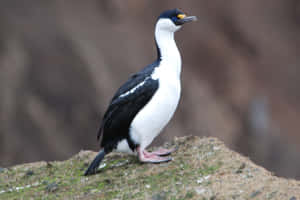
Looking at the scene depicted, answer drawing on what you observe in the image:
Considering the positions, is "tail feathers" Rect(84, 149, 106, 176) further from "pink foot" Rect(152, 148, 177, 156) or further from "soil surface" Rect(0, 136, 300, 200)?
"pink foot" Rect(152, 148, 177, 156)

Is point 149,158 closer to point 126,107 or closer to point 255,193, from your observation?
point 126,107

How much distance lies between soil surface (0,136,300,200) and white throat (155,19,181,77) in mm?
1190

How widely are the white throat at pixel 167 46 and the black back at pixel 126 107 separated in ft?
0.52

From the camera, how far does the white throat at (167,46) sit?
7.16 m

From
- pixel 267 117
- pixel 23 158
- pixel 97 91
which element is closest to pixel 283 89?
pixel 267 117

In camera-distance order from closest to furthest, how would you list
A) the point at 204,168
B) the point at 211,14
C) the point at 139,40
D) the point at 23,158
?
1. the point at 204,168
2. the point at 23,158
3. the point at 139,40
4. the point at 211,14

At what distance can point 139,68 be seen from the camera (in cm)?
1859

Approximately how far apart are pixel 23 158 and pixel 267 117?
30.1 feet

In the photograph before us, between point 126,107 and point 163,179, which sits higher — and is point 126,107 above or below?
above

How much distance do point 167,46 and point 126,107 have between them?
1.00 m

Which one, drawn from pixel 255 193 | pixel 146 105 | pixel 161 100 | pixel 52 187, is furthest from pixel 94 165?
pixel 255 193

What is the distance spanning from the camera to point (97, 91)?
1797cm

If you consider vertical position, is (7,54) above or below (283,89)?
above

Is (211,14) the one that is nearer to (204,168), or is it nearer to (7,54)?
(7,54)
